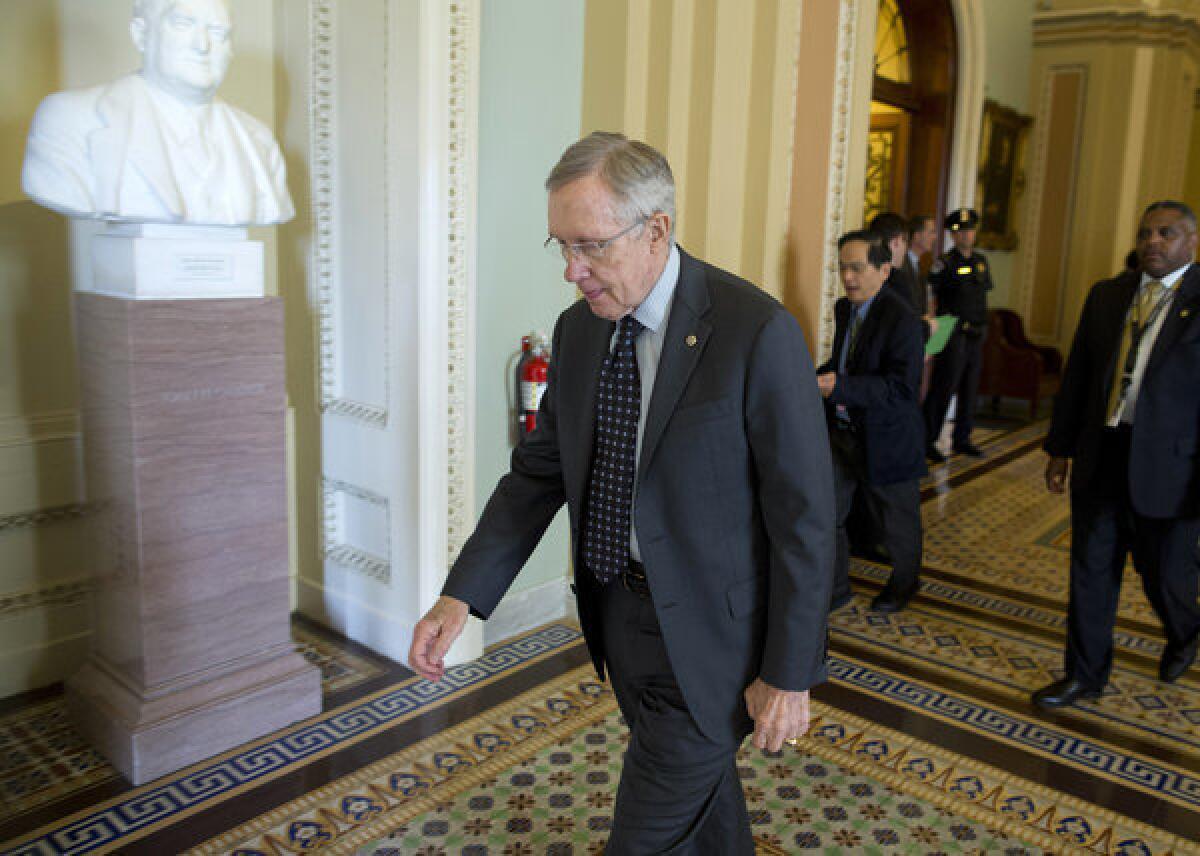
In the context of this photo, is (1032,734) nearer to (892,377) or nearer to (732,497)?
(892,377)

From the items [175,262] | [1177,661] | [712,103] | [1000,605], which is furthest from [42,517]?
[1177,661]

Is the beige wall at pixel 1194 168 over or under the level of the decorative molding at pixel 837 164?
over

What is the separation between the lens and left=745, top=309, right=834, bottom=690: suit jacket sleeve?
1640 mm

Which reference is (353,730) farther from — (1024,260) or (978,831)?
(1024,260)

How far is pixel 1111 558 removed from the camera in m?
3.37

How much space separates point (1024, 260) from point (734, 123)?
764 centimetres

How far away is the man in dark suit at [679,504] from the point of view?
1642mm

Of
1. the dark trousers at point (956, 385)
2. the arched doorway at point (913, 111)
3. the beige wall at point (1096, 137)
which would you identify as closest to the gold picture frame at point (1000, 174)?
the beige wall at point (1096, 137)

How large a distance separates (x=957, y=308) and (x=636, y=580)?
6.47m

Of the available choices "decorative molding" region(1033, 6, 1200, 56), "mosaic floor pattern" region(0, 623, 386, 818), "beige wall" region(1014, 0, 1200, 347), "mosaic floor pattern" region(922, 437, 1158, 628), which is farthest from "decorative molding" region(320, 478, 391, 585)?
"decorative molding" region(1033, 6, 1200, 56)

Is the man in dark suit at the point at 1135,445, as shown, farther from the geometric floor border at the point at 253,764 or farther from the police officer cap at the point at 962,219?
the police officer cap at the point at 962,219

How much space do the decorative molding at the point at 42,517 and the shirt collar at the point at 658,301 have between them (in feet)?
7.75

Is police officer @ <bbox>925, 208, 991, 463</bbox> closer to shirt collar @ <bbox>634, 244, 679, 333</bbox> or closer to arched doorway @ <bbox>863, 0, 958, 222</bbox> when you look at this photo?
arched doorway @ <bbox>863, 0, 958, 222</bbox>

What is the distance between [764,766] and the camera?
9.96ft
